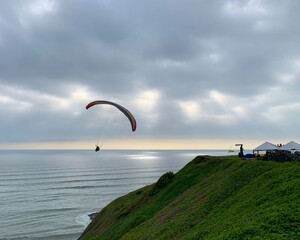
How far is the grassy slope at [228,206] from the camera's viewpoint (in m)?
13.3

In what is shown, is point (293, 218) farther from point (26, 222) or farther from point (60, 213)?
point (60, 213)

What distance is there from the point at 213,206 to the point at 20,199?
278ft

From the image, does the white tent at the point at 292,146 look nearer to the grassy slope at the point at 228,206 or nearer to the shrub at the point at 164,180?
the grassy slope at the point at 228,206

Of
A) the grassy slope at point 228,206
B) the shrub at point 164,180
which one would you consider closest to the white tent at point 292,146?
the grassy slope at point 228,206

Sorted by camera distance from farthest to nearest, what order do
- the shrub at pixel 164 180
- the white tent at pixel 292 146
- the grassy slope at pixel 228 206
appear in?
the shrub at pixel 164 180 < the white tent at pixel 292 146 < the grassy slope at pixel 228 206

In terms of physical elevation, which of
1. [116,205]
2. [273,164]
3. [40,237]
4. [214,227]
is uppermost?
[273,164]

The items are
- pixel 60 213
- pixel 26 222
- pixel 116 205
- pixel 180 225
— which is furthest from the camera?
pixel 60 213

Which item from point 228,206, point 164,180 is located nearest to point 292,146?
point 164,180

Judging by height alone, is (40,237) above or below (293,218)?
below

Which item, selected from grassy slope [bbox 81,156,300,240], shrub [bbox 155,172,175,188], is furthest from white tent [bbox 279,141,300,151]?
shrub [bbox 155,172,175,188]

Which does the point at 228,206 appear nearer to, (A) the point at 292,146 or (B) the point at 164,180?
(A) the point at 292,146

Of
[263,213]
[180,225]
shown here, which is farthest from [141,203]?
[263,213]

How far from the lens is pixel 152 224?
83.8 feet

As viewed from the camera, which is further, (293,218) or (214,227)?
(214,227)
